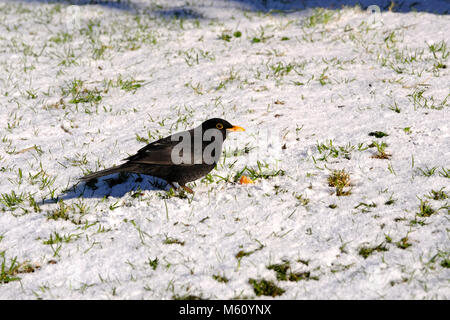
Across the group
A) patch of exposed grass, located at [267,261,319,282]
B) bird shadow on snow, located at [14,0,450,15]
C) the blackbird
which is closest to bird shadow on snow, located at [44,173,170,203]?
the blackbird

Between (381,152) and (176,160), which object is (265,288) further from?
(381,152)

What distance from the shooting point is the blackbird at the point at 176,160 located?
4.14m

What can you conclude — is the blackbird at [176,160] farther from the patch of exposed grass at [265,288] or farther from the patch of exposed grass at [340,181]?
the patch of exposed grass at [265,288]

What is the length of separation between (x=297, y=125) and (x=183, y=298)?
3.15 metres

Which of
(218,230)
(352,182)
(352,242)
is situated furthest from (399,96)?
(218,230)

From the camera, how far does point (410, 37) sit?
7.97m

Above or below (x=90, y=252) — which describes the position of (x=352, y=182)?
above

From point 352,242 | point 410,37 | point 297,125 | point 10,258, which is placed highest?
point 410,37

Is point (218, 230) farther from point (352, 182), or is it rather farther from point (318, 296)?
point (352, 182)

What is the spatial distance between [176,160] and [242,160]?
1.08 metres

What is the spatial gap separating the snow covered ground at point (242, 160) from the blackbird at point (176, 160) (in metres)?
0.26

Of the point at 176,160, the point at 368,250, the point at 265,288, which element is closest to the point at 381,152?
the point at 368,250

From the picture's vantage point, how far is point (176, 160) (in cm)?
418
